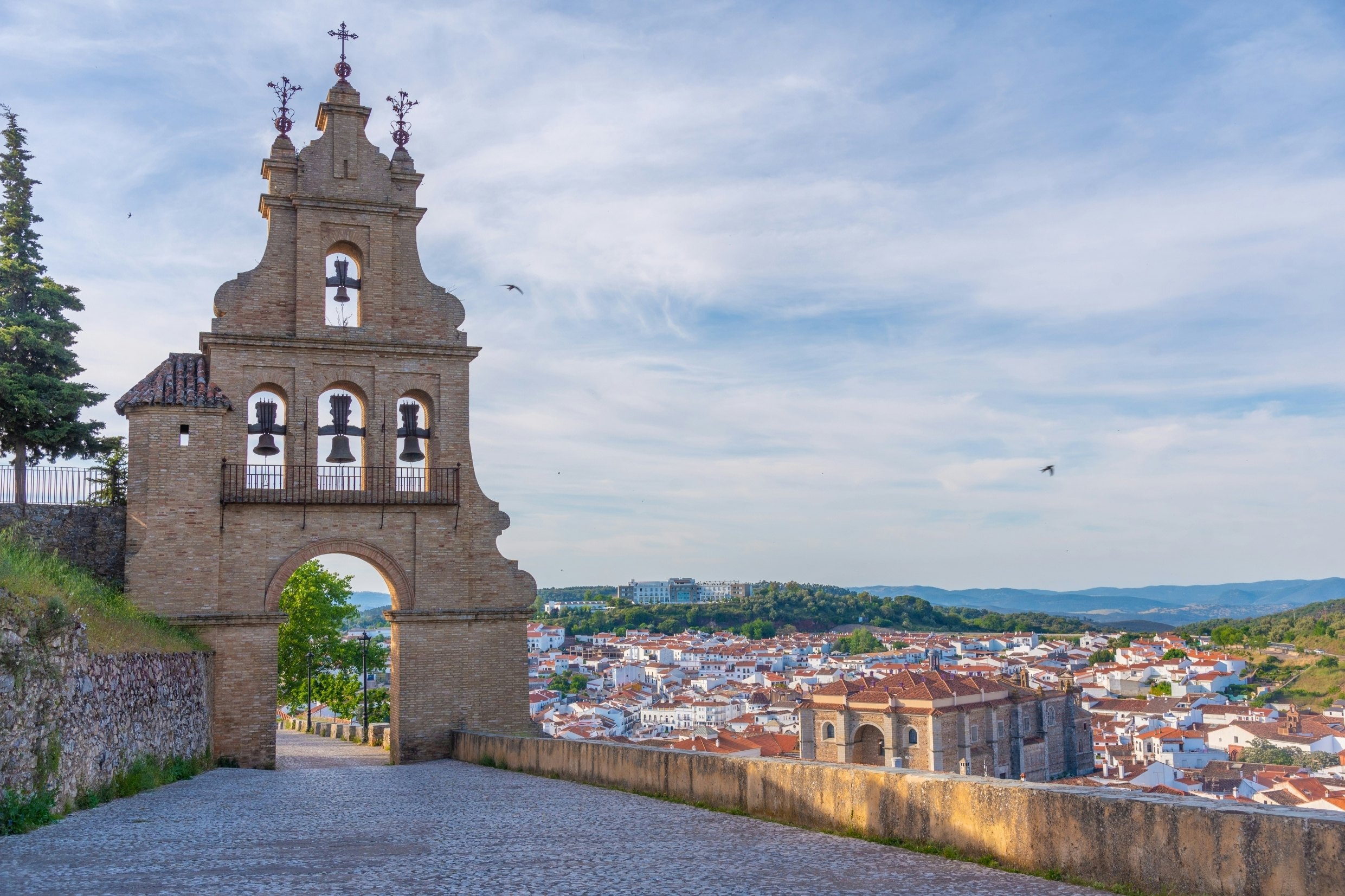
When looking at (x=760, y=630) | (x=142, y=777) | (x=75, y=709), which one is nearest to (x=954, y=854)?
(x=75, y=709)

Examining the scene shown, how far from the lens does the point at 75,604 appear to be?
10672 millimetres

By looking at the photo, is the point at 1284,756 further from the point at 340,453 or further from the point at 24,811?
the point at 24,811

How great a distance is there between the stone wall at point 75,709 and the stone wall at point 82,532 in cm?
415

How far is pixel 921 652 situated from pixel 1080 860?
13071 cm

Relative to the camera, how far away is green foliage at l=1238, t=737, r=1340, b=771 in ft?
188

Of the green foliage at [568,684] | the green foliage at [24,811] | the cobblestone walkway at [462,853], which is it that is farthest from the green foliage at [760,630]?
the green foliage at [24,811]

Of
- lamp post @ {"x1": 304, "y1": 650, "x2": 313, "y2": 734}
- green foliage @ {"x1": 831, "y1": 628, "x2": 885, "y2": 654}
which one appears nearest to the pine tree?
lamp post @ {"x1": 304, "y1": 650, "x2": 313, "y2": 734}

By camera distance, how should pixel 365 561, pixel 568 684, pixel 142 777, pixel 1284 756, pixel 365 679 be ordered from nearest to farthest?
pixel 142 777 < pixel 365 561 < pixel 365 679 < pixel 1284 756 < pixel 568 684

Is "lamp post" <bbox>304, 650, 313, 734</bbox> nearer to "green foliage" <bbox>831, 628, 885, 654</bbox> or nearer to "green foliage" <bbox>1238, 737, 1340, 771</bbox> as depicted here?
"green foliage" <bbox>1238, 737, 1340, 771</bbox>

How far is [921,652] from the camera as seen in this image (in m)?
131

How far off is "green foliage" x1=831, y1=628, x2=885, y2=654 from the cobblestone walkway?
141 metres

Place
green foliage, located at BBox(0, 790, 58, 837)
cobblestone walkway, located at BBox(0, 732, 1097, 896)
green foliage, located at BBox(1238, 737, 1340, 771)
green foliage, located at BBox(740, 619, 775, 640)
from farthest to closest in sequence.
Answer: green foliage, located at BBox(740, 619, 775, 640) → green foliage, located at BBox(1238, 737, 1340, 771) → green foliage, located at BBox(0, 790, 58, 837) → cobblestone walkway, located at BBox(0, 732, 1097, 896)

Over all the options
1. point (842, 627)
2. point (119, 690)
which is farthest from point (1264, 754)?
point (842, 627)

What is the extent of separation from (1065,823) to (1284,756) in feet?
220
